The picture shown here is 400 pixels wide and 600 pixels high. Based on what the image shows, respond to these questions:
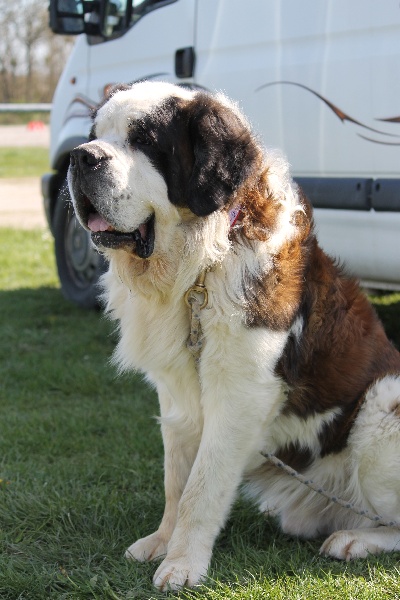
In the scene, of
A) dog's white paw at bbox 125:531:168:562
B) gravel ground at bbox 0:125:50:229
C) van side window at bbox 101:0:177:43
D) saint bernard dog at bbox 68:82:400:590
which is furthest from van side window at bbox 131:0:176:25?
gravel ground at bbox 0:125:50:229

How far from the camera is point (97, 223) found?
2863 mm

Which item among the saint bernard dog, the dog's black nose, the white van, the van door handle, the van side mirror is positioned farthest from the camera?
the van side mirror

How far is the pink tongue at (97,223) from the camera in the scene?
9.31 ft

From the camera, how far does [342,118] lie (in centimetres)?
475

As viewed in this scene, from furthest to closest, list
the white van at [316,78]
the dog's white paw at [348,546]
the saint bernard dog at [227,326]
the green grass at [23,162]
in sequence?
the green grass at [23,162]
the white van at [316,78]
the dog's white paw at [348,546]
the saint bernard dog at [227,326]

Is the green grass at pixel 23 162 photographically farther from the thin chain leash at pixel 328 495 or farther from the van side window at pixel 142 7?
the thin chain leash at pixel 328 495

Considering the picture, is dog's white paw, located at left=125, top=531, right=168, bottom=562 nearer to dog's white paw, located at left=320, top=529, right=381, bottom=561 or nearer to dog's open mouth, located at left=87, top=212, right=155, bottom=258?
dog's white paw, located at left=320, top=529, right=381, bottom=561

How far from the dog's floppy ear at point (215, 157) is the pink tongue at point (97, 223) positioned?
0.30 meters

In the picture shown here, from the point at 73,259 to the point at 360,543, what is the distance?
4.89 m

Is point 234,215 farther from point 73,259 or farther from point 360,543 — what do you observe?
point 73,259

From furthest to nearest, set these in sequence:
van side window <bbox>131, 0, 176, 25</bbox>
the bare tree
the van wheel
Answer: the bare tree
the van wheel
van side window <bbox>131, 0, 176, 25</bbox>

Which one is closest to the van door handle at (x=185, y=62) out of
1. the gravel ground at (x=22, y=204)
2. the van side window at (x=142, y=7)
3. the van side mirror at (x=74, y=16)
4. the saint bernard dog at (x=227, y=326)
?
the van side window at (x=142, y=7)

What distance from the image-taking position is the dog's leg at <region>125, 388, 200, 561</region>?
123 inches

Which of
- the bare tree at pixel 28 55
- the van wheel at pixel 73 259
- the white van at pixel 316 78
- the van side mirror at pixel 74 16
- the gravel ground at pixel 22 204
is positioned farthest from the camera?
the bare tree at pixel 28 55
